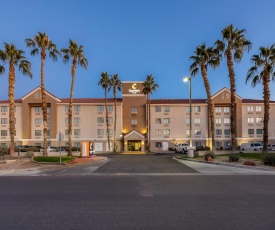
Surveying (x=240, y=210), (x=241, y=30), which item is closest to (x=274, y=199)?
(x=240, y=210)

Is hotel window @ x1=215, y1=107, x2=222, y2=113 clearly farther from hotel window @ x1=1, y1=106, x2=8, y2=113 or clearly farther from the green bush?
the green bush

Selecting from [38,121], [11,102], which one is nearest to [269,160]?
[11,102]

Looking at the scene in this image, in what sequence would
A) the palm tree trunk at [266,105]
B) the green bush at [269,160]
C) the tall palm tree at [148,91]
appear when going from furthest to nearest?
1. the tall palm tree at [148,91]
2. the palm tree trunk at [266,105]
3. the green bush at [269,160]

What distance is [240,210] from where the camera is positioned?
27.8 ft

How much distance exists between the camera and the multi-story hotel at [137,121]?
217 feet

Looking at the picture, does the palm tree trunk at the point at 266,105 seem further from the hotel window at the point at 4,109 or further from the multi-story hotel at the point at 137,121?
the hotel window at the point at 4,109

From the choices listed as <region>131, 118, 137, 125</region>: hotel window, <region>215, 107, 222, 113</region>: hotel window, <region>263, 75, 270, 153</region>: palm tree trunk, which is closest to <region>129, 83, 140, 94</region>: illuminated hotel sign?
<region>131, 118, 137, 125</region>: hotel window

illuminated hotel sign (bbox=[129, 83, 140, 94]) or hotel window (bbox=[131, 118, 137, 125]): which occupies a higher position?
illuminated hotel sign (bbox=[129, 83, 140, 94])

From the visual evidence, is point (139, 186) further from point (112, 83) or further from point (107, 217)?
point (112, 83)

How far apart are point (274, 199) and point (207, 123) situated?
58037mm

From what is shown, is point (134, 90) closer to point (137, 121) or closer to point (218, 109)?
point (137, 121)

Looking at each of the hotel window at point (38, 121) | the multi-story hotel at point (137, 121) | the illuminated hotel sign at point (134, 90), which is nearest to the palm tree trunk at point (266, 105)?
the multi-story hotel at point (137, 121)

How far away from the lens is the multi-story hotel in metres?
66.1

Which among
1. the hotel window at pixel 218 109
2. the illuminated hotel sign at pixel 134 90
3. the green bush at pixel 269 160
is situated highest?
the illuminated hotel sign at pixel 134 90
